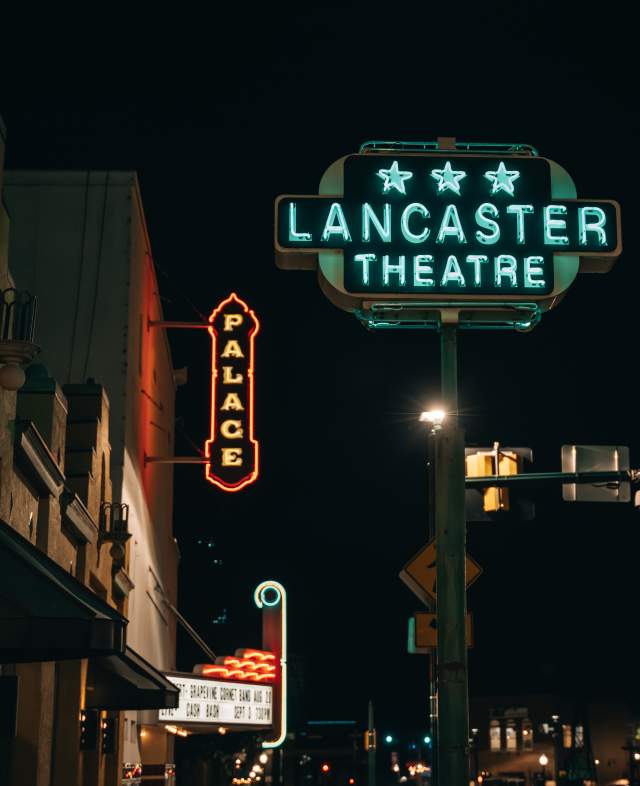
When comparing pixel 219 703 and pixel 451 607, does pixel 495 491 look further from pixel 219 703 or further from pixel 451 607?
pixel 219 703

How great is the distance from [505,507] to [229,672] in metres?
20.0

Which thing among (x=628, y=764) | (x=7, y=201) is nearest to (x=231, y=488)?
(x=7, y=201)

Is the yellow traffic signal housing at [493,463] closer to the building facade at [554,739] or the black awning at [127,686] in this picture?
the black awning at [127,686]

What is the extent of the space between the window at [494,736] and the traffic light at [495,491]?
9634 centimetres

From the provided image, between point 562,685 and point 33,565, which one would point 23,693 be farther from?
point 562,685

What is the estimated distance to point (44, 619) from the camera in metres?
10.8

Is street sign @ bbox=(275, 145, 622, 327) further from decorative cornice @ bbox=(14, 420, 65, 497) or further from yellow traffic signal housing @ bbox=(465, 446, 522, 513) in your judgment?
decorative cornice @ bbox=(14, 420, 65, 497)

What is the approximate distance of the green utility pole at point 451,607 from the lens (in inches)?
456

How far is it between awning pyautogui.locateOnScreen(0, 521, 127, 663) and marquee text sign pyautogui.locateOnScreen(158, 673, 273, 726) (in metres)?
17.3

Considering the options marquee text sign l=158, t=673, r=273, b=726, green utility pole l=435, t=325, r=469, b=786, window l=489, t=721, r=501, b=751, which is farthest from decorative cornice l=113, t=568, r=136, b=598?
window l=489, t=721, r=501, b=751

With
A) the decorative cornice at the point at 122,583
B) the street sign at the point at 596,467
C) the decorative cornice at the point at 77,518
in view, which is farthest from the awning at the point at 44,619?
the decorative cornice at the point at 122,583

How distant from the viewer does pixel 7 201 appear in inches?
1050

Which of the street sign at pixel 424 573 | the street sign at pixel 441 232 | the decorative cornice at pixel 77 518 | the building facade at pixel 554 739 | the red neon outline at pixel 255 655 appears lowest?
the building facade at pixel 554 739

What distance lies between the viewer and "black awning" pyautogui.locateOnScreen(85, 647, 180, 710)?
60.3 ft
